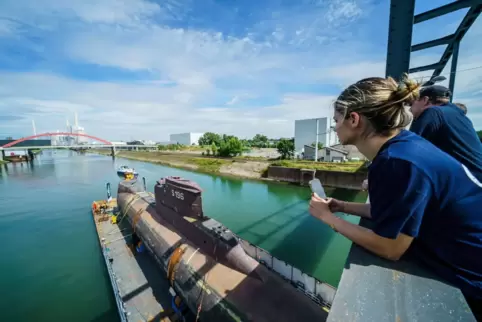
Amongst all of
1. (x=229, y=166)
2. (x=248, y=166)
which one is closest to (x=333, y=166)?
(x=248, y=166)

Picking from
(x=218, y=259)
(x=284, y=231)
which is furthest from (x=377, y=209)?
(x=284, y=231)

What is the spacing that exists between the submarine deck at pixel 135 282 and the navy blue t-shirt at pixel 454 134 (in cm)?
818

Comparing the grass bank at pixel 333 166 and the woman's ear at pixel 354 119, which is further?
the grass bank at pixel 333 166

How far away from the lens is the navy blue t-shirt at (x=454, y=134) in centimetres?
230

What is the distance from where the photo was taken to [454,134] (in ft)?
→ 7.90

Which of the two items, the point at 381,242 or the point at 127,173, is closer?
the point at 381,242

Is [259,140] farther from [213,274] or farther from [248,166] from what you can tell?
[213,274]

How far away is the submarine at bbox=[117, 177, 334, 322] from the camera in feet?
17.0

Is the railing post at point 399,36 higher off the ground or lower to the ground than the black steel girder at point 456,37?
lower

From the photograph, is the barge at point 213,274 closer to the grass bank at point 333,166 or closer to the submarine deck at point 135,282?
the submarine deck at point 135,282

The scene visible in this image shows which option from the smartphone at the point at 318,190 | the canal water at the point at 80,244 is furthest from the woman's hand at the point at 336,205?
the canal water at the point at 80,244

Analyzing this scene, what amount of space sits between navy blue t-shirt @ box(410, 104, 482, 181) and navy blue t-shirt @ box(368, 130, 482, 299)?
1.47 m

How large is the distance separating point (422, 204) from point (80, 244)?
17726 millimetres

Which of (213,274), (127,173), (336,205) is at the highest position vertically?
(336,205)
